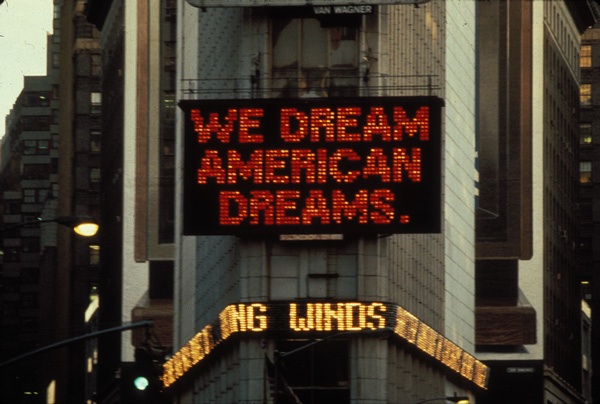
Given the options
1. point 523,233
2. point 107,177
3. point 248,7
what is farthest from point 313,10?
point 107,177

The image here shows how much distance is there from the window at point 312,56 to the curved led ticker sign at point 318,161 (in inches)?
594

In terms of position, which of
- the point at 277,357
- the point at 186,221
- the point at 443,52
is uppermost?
the point at 443,52

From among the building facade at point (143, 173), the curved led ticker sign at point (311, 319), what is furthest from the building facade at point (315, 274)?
the building facade at point (143, 173)

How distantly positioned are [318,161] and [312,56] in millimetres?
16587

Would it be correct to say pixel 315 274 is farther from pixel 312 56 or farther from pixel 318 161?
pixel 318 161

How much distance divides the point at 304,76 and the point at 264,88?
65.2 inches

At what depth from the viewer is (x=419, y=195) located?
64.0 m

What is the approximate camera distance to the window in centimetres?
7938

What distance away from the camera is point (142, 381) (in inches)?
1329

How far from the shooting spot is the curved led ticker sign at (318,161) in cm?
6316

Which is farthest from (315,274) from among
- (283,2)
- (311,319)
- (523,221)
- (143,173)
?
(143,173)

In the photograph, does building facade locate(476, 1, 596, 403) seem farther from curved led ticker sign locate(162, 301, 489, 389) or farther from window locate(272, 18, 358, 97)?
window locate(272, 18, 358, 97)

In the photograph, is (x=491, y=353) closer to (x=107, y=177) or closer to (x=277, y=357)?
(x=107, y=177)

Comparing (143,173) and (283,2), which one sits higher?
(143,173)
